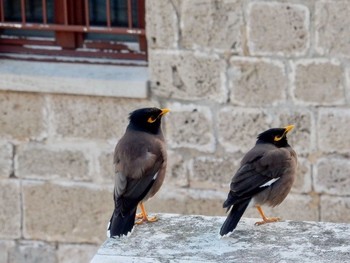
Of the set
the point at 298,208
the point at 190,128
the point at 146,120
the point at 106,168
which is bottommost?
the point at 298,208

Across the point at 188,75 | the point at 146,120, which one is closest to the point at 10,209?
the point at 188,75

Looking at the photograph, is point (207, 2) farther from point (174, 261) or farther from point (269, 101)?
point (174, 261)

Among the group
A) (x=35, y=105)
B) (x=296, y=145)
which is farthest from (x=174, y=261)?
(x=35, y=105)

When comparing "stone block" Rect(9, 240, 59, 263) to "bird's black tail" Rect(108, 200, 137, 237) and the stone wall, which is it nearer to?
the stone wall

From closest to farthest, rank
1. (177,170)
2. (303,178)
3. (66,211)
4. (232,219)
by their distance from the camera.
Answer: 1. (232,219)
2. (303,178)
3. (177,170)
4. (66,211)

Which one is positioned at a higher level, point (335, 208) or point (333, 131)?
point (333, 131)

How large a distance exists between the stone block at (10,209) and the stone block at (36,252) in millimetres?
79

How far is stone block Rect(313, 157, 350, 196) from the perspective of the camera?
8.20 metres

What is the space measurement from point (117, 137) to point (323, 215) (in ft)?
4.30

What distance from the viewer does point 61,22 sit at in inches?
342

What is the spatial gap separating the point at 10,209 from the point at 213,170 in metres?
1.37

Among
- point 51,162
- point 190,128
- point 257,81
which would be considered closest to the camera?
point 257,81

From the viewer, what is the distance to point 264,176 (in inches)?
256

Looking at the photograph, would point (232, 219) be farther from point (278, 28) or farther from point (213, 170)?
point (213, 170)
